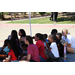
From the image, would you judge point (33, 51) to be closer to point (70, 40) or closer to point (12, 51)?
point (12, 51)

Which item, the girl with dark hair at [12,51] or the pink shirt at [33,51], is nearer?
the pink shirt at [33,51]

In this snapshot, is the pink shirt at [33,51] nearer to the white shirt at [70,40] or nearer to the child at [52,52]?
the child at [52,52]

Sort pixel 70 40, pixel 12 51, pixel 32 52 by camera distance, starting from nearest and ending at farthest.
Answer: pixel 32 52 < pixel 12 51 < pixel 70 40

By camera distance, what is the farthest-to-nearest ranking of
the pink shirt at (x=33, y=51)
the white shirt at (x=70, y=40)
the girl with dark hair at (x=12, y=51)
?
the white shirt at (x=70, y=40), the girl with dark hair at (x=12, y=51), the pink shirt at (x=33, y=51)

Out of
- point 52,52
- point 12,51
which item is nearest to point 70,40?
point 52,52

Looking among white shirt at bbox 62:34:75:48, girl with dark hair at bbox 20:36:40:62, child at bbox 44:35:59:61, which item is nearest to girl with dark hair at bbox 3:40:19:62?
girl with dark hair at bbox 20:36:40:62

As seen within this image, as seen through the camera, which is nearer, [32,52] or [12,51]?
[32,52]

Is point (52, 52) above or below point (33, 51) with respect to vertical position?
below

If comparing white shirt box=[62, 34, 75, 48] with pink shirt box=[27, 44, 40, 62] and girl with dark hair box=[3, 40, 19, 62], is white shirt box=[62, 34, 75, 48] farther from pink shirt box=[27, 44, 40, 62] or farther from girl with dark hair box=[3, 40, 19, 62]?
girl with dark hair box=[3, 40, 19, 62]

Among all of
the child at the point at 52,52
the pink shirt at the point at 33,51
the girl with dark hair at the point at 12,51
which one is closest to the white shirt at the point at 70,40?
the child at the point at 52,52

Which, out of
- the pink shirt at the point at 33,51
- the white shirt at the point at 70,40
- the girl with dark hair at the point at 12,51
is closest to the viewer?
the pink shirt at the point at 33,51

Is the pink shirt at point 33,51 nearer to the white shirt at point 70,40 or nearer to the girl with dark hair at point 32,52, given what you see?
the girl with dark hair at point 32,52
